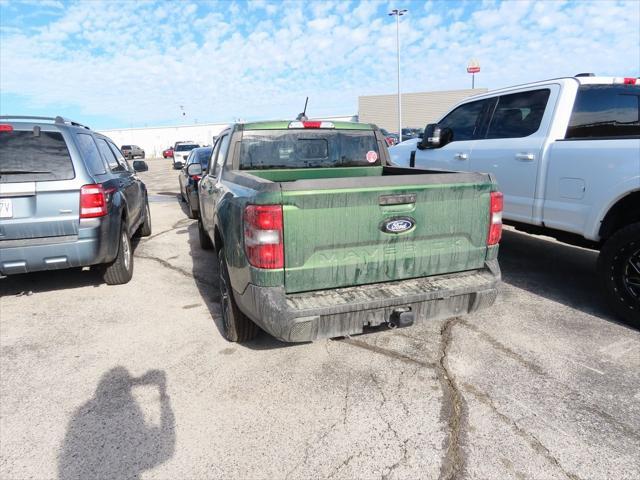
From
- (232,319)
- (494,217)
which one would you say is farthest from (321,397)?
(494,217)

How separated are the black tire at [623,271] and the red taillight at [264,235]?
2.99 meters

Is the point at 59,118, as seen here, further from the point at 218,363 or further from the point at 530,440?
the point at 530,440

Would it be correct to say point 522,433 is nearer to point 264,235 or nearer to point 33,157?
point 264,235

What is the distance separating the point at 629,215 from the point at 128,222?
5.66m

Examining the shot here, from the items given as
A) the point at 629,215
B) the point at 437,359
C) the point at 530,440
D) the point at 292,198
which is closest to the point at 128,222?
the point at 292,198

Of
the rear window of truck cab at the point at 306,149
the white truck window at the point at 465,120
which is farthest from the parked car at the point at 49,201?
the white truck window at the point at 465,120

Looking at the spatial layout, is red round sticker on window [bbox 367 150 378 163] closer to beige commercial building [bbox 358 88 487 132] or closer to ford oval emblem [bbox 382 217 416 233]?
ford oval emblem [bbox 382 217 416 233]

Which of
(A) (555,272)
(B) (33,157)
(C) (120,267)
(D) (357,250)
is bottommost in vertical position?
(A) (555,272)

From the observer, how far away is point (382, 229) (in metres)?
2.71

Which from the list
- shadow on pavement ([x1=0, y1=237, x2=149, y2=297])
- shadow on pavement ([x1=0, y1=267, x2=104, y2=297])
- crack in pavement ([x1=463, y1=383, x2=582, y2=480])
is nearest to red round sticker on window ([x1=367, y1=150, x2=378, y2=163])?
crack in pavement ([x1=463, y1=383, x2=582, y2=480])

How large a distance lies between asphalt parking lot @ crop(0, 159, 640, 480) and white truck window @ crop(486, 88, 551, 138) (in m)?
1.88

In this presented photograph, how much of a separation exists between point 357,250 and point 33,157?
362 cm

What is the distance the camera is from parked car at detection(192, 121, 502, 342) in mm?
2527

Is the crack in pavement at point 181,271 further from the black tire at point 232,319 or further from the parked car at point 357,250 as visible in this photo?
the parked car at point 357,250
